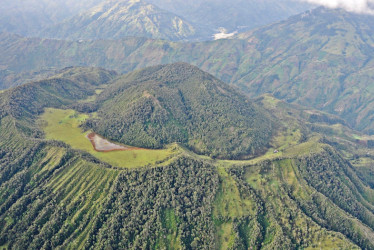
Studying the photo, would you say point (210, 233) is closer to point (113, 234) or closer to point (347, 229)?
point (113, 234)

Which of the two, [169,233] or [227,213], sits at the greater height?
[169,233]

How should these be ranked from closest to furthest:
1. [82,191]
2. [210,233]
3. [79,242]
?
[79,242]
[210,233]
[82,191]

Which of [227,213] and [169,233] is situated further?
[227,213]

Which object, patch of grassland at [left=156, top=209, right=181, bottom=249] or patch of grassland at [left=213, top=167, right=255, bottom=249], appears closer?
patch of grassland at [left=156, top=209, right=181, bottom=249]

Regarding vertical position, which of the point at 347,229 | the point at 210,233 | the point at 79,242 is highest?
the point at 79,242

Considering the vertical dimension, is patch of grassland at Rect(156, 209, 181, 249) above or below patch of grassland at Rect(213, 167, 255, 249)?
above

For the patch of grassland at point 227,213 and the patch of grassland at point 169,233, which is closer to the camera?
the patch of grassland at point 169,233

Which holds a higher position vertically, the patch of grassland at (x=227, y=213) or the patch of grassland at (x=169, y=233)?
the patch of grassland at (x=169, y=233)

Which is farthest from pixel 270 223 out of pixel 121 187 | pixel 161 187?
pixel 121 187

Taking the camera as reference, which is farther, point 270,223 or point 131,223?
point 270,223

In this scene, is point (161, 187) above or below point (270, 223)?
above

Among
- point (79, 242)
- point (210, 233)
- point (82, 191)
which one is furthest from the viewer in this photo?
point (82, 191)
